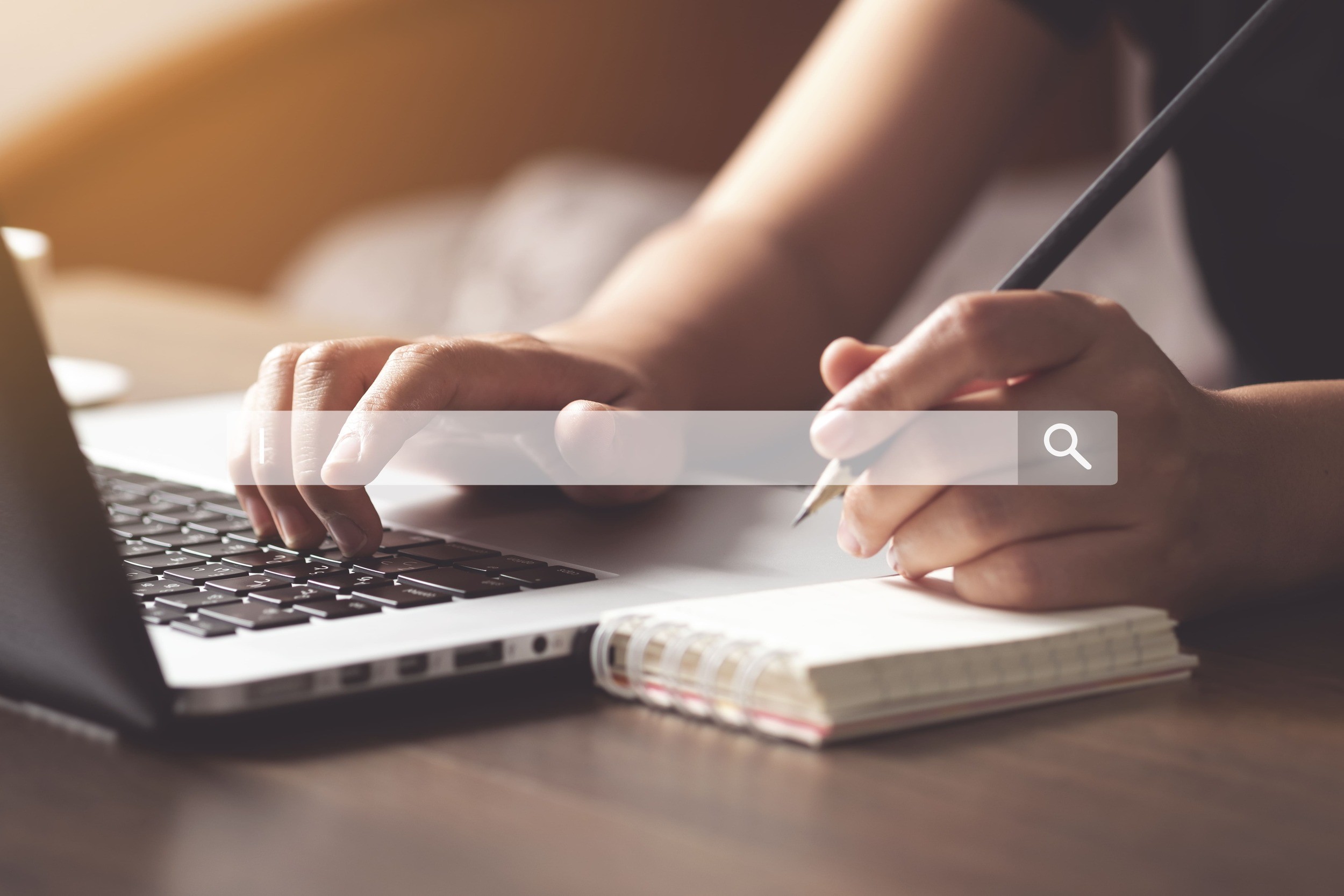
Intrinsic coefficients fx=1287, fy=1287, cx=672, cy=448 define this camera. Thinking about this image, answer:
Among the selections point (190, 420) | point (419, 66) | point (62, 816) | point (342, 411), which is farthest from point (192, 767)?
point (419, 66)

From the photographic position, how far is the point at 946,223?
810 millimetres

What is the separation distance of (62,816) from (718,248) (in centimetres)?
53

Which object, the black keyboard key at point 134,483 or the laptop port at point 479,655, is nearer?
the laptop port at point 479,655

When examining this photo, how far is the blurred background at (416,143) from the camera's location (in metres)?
1.83

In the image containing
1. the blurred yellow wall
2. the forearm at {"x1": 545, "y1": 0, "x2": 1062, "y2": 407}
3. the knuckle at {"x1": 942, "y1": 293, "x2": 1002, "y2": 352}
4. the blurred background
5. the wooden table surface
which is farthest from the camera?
the blurred yellow wall

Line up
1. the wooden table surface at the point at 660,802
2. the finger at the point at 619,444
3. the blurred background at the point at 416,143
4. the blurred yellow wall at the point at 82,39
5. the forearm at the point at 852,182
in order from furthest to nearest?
the blurred yellow wall at the point at 82,39, the blurred background at the point at 416,143, the forearm at the point at 852,182, the finger at the point at 619,444, the wooden table surface at the point at 660,802

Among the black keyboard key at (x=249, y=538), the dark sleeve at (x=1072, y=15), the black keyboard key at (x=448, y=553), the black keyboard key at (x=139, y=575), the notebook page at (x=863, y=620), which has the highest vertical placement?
the dark sleeve at (x=1072, y=15)

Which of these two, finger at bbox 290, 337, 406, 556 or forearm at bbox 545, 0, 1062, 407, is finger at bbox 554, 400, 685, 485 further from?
forearm at bbox 545, 0, 1062, 407

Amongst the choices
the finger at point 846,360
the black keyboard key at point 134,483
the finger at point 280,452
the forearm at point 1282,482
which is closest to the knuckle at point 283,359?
the finger at point 280,452

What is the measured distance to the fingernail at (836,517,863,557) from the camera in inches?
14.5

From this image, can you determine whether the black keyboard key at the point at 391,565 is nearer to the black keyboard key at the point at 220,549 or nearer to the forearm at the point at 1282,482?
the black keyboard key at the point at 220,549

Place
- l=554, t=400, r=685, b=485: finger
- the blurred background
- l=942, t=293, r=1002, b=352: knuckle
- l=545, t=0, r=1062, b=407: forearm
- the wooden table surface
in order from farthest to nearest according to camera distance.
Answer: the blurred background, l=545, t=0, r=1062, b=407: forearm, l=554, t=400, r=685, b=485: finger, l=942, t=293, r=1002, b=352: knuckle, the wooden table surface

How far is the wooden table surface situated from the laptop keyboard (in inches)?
1.6
